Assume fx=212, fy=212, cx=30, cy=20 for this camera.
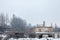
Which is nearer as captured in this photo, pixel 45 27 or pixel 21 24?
pixel 21 24

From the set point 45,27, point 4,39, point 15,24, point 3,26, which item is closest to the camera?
point 4,39

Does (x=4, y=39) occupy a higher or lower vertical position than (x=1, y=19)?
lower

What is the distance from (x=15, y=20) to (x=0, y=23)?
1789 mm

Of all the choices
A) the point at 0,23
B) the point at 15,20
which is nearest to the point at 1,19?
the point at 0,23

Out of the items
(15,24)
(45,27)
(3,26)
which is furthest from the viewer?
(45,27)

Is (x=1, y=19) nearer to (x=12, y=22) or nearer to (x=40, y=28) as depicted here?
(x=12, y=22)

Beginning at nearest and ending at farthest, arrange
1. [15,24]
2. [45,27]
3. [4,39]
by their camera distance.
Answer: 1. [4,39]
2. [15,24]
3. [45,27]

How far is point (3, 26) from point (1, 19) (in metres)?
0.91

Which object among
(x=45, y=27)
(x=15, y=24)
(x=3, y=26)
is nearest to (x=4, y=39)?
(x=3, y=26)

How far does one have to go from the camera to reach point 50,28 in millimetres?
19656

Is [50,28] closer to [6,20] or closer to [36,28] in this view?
[36,28]

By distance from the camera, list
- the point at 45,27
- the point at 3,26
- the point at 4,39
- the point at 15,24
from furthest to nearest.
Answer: the point at 45,27 < the point at 15,24 < the point at 3,26 < the point at 4,39

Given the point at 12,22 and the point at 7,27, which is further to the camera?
the point at 12,22

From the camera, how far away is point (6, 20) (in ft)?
54.7
